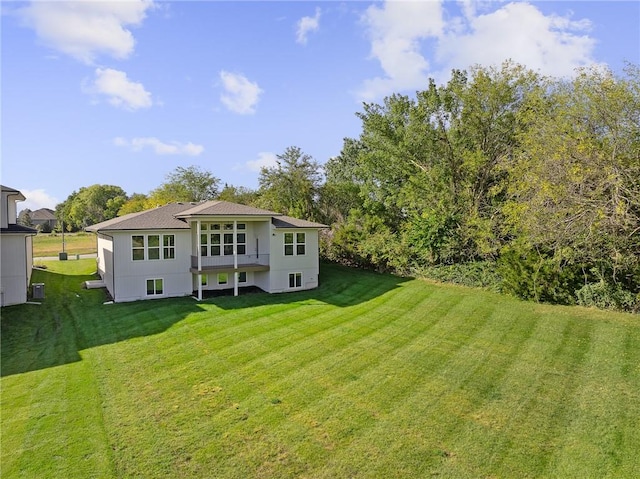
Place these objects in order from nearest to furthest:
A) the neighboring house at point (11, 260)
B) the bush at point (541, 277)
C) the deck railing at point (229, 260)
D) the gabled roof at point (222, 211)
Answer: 1. the bush at point (541, 277)
2. the neighboring house at point (11, 260)
3. the gabled roof at point (222, 211)
4. the deck railing at point (229, 260)

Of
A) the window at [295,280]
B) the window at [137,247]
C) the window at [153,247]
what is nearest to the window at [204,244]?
the window at [153,247]

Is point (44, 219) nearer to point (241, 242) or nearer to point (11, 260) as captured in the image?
point (11, 260)

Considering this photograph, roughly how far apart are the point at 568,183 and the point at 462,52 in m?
10.9

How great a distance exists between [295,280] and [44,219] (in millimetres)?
76157

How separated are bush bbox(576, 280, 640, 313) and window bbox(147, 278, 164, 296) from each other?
18019 millimetres

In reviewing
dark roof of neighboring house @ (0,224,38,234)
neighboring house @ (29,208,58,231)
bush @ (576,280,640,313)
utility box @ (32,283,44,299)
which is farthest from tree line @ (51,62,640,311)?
neighboring house @ (29,208,58,231)

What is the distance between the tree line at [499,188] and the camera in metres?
12.5

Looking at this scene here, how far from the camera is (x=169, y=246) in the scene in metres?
18.9

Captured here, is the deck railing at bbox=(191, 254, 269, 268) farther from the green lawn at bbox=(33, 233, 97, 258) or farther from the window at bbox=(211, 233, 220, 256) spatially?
the green lawn at bbox=(33, 233, 97, 258)

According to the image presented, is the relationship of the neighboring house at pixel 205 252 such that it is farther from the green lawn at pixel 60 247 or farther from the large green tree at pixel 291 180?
the green lawn at pixel 60 247

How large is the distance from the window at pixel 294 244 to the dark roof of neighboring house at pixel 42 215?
248 feet

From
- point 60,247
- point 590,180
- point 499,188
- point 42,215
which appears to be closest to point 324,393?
point 590,180

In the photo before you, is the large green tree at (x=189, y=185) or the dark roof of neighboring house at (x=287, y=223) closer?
the dark roof of neighboring house at (x=287, y=223)

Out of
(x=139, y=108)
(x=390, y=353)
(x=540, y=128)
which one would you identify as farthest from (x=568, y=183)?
(x=139, y=108)
